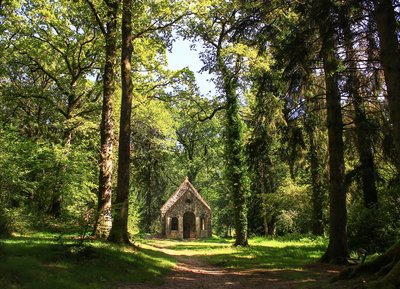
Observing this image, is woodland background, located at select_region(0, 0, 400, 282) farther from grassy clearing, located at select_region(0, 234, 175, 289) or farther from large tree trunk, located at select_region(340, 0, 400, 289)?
grassy clearing, located at select_region(0, 234, 175, 289)

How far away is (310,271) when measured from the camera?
409 inches

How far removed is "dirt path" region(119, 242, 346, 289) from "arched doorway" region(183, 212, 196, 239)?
2773 cm

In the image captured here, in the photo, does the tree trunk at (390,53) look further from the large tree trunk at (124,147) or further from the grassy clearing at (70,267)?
the large tree trunk at (124,147)

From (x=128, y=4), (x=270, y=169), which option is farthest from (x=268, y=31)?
(x=270, y=169)

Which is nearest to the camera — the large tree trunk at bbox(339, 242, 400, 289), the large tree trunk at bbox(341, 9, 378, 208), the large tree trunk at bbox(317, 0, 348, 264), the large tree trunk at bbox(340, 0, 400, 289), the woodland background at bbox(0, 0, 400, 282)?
the large tree trunk at bbox(339, 242, 400, 289)

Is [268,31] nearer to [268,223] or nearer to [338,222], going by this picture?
[338,222]

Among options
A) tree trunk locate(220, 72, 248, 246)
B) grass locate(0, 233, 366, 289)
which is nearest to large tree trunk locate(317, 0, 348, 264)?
grass locate(0, 233, 366, 289)

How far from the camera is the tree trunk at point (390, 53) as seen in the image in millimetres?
7062

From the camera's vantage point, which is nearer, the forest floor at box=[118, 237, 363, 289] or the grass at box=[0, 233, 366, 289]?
the grass at box=[0, 233, 366, 289]

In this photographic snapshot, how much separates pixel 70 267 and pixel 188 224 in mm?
33407

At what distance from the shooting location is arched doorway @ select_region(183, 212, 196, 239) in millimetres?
39781

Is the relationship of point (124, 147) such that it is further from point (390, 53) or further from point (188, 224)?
point (188, 224)

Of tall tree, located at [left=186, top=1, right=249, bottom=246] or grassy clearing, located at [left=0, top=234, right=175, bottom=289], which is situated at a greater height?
tall tree, located at [left=186, top=1, right=249, bottom=246]

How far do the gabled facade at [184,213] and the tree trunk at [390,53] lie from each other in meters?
32.1
